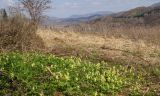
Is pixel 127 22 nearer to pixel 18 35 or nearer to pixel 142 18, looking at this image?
pixel 142 18

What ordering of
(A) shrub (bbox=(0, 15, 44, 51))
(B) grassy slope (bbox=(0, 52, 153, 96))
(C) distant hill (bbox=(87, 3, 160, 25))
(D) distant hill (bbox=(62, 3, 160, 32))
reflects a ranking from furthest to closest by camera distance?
(C) distant hill (bbox=(87, 3, 160, 25)) < (D) distant hill (bbox=(62, 3, 160, 32)) < (A) shrub (bbox=(0, 15, 44, 51)) < (B) grassy slope (bbox=(0, 52, 153, 96))

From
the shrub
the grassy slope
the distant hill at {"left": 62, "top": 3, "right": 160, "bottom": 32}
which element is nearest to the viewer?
the grassy slope

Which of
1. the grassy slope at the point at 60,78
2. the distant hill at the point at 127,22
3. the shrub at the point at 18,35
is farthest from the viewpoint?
the distant hill at the point at 127,22

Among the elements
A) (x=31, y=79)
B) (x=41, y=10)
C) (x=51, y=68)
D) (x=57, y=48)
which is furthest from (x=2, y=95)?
(x=41, y=10)

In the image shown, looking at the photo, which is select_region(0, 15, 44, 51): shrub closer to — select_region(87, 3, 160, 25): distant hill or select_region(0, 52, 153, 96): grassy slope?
select_region(0, 52, 153, 96): grassy slope

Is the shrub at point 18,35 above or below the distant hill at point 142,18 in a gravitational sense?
above

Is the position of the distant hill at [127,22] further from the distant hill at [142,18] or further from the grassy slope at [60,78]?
the grassy slope at [60,78]

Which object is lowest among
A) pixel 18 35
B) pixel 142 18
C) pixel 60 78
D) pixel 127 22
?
pixel 127 22

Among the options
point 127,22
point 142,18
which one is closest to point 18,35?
point 142,18

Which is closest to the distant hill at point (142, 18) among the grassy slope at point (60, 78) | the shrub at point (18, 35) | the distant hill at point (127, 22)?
the distant hill at point (127, 22)

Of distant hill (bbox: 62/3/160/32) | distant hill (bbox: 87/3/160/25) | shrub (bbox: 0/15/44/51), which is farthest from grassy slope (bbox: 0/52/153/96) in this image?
distant hill (bbox: 87/3/160/25)

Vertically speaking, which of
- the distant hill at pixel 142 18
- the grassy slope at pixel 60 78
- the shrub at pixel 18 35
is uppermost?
the shrub at pixel 18 35

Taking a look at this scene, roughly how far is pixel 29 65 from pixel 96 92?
194 cm

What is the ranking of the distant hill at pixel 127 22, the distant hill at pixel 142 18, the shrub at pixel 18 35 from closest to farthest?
1. the shrub at pixel 18 35
2. the distant hill at pixel 127 22
3. the distant hill at pixel 142 18
